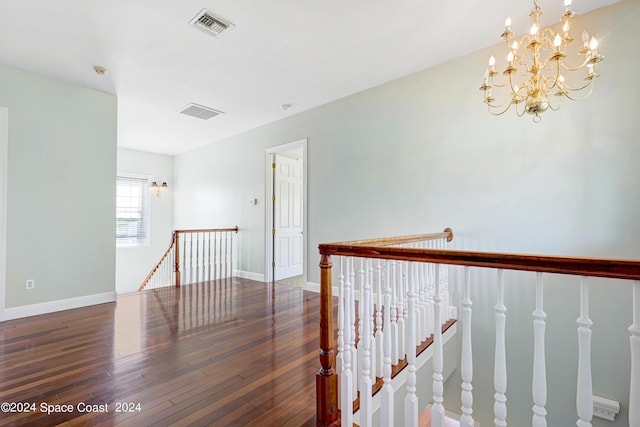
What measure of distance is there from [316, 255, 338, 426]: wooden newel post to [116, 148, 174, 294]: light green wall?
641 cm

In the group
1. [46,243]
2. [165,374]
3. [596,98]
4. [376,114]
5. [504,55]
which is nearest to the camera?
[165,374]

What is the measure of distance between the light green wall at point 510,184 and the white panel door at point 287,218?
3.57ft

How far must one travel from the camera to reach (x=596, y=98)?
95.3 inches

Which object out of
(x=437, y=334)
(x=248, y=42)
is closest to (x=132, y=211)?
(x=248, y=42)

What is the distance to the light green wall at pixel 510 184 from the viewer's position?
7.63ft

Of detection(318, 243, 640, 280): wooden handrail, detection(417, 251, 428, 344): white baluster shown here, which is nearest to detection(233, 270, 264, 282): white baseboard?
detection(417, 251, 428, 344): white baluster

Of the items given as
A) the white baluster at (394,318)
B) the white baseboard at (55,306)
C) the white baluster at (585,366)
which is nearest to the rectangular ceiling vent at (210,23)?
the white baluster at (394,318)

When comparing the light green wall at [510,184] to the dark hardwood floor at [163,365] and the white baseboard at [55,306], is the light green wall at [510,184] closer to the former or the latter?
the dark hardwood floor at [163,365]

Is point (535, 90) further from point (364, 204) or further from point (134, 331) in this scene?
point (134, 331)

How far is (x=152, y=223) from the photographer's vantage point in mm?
Result: 6875

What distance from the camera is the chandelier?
182 centimetres

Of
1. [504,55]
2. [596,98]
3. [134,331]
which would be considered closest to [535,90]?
[596,98]

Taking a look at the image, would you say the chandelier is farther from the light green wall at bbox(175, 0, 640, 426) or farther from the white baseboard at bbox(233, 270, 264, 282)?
the white baseboard at bbox(233, 270, 264, 282)

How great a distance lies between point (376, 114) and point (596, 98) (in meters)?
2.07
